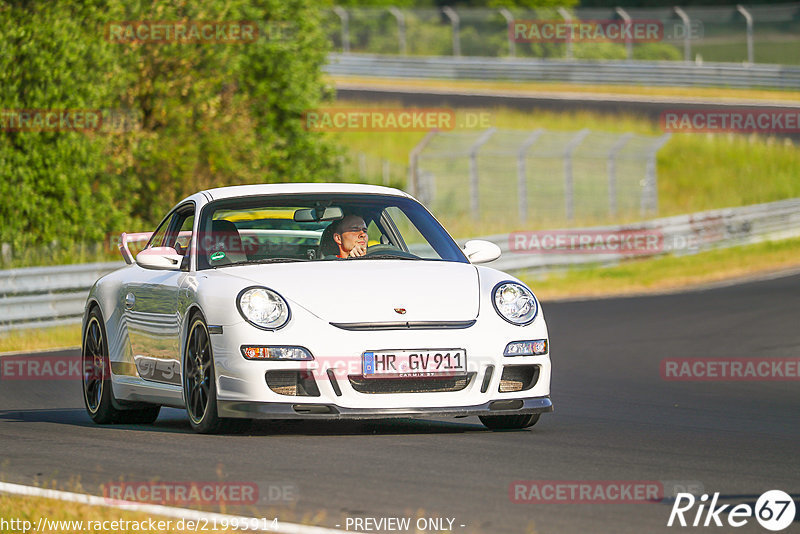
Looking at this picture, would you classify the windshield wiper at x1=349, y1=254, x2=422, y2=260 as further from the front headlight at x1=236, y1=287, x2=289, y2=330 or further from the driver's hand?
the front headlight at x1=236, y1=287, x2=289, y2=330

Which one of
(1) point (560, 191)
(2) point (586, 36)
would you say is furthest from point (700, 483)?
(2) point (586, 36)

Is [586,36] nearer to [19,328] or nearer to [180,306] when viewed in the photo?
[19,328]

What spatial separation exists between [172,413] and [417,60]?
3916 centimetres

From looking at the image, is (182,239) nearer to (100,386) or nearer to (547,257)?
(100,386)

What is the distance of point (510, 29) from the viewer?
149 feet

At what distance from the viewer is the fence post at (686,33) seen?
4000cm

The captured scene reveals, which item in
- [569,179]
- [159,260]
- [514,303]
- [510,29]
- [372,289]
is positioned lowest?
[569,179]

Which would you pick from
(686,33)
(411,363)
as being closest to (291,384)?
(411,363)

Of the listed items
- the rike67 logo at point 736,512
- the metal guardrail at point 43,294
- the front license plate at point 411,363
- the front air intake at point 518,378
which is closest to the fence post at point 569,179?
the metal guardrail at point 43,294

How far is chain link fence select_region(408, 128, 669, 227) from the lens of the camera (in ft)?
103

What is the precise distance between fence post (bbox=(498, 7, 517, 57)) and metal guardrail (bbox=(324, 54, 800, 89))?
0.27m

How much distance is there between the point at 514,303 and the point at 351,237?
123 centimetres

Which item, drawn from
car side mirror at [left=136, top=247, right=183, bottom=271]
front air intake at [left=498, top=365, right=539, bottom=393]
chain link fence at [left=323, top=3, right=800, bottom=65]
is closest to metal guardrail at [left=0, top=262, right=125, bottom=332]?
car side mirror at [left=136, top=247, right=183, bottom=271]

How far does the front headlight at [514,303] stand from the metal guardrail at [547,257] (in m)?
10.6
